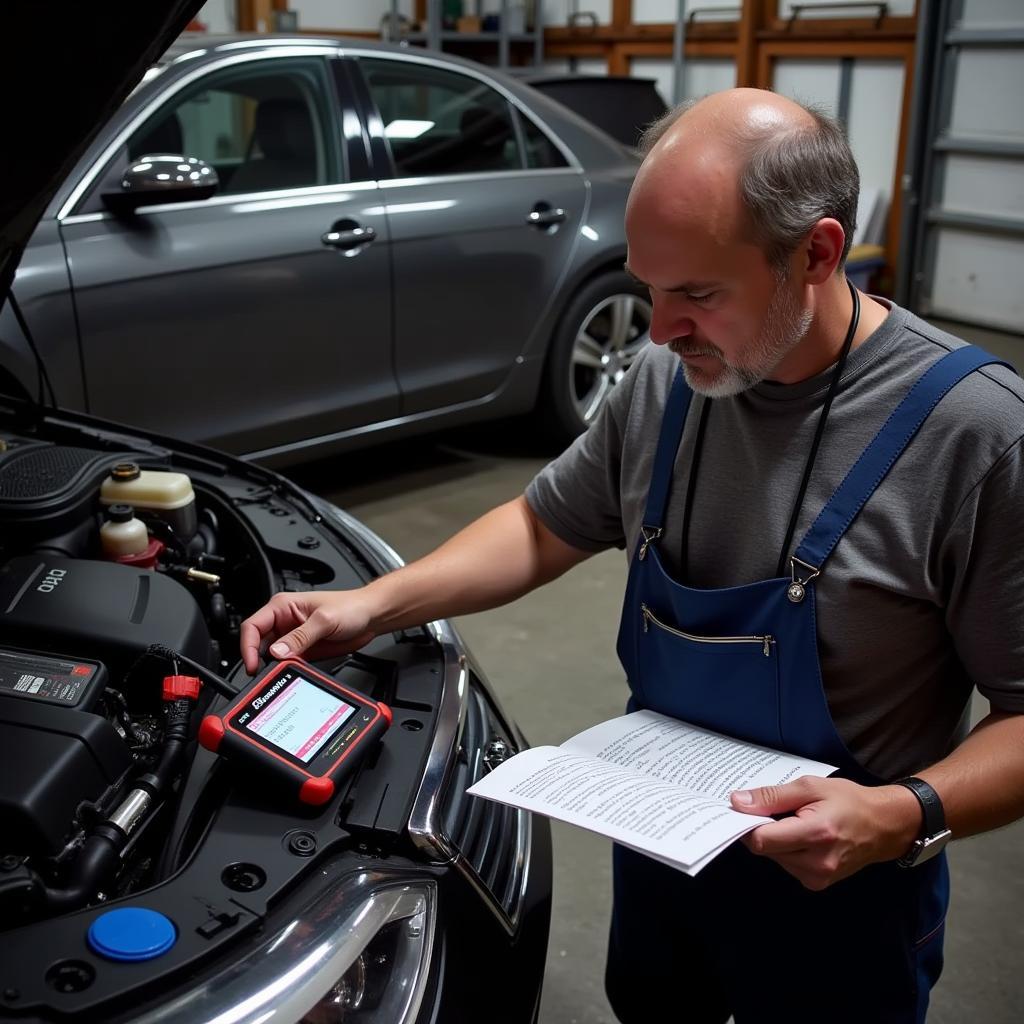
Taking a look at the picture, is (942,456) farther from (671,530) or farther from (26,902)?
(26,902)

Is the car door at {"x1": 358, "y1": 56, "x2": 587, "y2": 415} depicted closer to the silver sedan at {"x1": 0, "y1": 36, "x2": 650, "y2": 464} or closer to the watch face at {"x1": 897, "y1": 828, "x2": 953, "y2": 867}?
the silver sedan at {"x1": 0, "y1": 36, "x2": 650, "y2": 464}

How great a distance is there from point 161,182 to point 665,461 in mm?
1943

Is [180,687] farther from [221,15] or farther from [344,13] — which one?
[344,13]

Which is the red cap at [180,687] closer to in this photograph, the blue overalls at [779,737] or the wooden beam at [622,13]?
the blue overalls at [779,737]

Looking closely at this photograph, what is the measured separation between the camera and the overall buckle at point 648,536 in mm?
1344

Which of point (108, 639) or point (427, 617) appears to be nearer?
point (108, 639)

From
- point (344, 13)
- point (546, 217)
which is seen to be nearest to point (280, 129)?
point (546, 217)

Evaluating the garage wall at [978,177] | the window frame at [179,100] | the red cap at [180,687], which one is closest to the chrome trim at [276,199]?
the window frame at [179,100]

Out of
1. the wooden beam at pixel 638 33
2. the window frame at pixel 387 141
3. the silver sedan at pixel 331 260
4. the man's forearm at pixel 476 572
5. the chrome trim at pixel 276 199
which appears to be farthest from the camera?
the wooden beam at pixel 638 33

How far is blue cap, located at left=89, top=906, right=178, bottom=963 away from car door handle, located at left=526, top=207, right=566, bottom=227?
3.13m

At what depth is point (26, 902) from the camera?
1018 mm

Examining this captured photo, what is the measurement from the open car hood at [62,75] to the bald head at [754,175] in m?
0.55

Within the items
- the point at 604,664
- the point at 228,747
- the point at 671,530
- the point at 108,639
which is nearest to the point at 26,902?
the point at 228,747

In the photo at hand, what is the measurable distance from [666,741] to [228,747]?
1.53 feet
